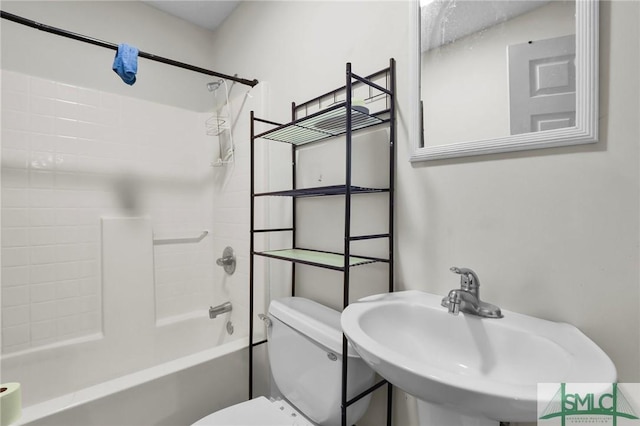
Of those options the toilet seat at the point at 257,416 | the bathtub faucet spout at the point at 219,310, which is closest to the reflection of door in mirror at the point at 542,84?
the toilet seat at the point at 257,416

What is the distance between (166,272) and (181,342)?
0.49 metres

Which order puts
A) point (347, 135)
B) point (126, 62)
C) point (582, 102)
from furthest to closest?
point (126, 62), point (347, 135), point (582, 102)

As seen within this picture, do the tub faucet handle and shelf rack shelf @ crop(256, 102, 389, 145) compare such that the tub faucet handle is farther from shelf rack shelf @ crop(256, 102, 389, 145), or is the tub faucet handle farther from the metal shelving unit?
shelf rack shelf @ crop(256, 102, 389, 145)

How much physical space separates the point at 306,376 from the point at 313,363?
2.9 inches

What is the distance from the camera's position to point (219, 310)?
1852 millimetres

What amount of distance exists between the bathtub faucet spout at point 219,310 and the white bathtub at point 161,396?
1.30ft

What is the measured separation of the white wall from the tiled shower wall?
59.2 inches

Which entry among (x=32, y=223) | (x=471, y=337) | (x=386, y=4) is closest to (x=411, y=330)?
(x=471, y=337)

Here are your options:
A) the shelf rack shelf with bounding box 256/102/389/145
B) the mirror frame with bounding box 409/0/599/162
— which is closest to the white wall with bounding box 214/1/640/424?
the mirror frame with bounding box 409/0/599/162

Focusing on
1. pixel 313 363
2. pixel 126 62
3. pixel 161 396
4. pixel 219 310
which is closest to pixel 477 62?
pixel 313 363

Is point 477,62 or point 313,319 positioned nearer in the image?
point 477,62

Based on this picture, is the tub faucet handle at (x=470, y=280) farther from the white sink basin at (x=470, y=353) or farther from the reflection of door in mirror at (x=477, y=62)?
the reflection of door in mirror at (x=477, y=62)

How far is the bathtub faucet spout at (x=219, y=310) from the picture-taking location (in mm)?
1809

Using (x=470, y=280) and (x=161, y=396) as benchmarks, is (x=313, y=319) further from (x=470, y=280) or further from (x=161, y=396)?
(x=161, y=396)
